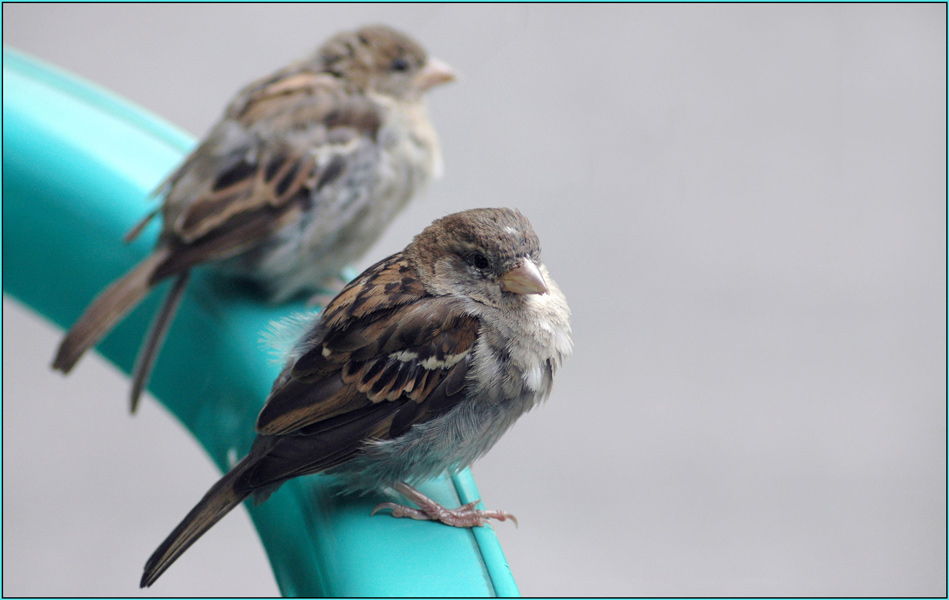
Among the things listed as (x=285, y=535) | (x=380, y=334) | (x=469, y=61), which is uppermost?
(x=469, y=61)

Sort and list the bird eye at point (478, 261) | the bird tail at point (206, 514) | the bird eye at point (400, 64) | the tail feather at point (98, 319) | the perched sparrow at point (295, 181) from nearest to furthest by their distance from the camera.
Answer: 1. the bird tail at point (206, 514)
2. the bird eye at point (478, 261)
3. the tail feather at point (98, 319)
4. the perched sparrow at point (295, 181)
5. the bird eye at point (400, 64)

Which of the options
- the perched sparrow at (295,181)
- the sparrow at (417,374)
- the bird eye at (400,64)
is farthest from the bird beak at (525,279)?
the bird eye at (400,64)

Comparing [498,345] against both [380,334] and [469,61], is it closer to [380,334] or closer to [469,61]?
[380,334]

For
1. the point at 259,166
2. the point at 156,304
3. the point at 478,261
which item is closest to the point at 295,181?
the point at 259,166

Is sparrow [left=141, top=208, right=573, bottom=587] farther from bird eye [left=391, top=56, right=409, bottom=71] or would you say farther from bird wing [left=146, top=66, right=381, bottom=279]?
bird eye [left=391, top=56, right=409, bottom=71]

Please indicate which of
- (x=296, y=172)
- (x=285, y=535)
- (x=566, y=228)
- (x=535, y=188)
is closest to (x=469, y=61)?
(x=296, y=172)

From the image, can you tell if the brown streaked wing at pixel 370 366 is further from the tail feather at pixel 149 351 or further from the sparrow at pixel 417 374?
the tail feather at pixel 149 351
